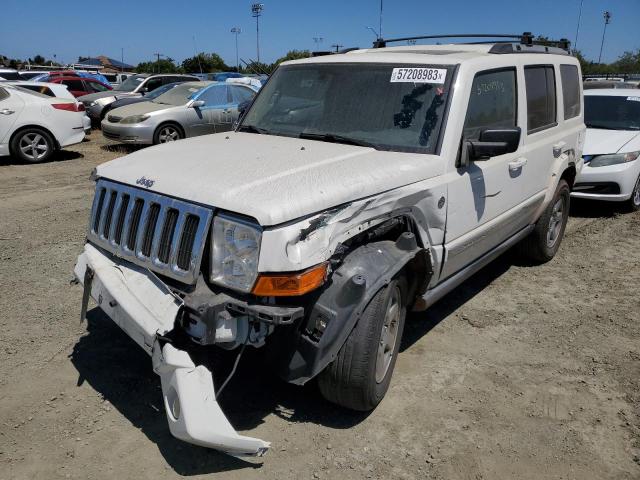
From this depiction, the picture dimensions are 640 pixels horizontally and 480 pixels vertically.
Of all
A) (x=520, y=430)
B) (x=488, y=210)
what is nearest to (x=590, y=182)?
(x=488, y=210)

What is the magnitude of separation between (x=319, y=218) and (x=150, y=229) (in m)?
0.96

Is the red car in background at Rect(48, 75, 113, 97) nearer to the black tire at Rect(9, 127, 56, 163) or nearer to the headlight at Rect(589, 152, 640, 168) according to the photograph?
the black tire at Rect(9, 127, 56, 163)

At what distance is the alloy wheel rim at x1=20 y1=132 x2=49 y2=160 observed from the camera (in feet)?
35.1

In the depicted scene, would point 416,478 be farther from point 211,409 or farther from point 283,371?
point 211,409

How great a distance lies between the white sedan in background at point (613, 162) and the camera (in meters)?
7.45

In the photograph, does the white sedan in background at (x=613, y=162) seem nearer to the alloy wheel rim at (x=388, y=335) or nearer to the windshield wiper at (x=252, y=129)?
the windshield wiper at (x=252, y=129)

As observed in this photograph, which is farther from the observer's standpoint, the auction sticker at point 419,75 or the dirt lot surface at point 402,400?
the auction sticker at point 419,75

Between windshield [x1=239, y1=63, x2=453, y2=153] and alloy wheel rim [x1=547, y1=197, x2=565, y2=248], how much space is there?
8.26 feet

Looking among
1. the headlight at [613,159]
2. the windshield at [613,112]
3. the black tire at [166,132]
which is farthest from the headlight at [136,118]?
the headlight at [613,159]

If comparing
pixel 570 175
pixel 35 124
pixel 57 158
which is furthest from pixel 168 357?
pixel 57 158

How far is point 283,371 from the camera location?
9.11 ft

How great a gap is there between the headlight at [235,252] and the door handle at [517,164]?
2.51 m

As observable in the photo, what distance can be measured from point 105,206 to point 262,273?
1.34 m

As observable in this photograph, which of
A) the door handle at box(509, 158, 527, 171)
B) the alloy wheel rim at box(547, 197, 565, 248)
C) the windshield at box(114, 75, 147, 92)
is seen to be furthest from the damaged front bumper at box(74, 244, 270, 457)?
the windshield at box(114, 75, 147, 92)
